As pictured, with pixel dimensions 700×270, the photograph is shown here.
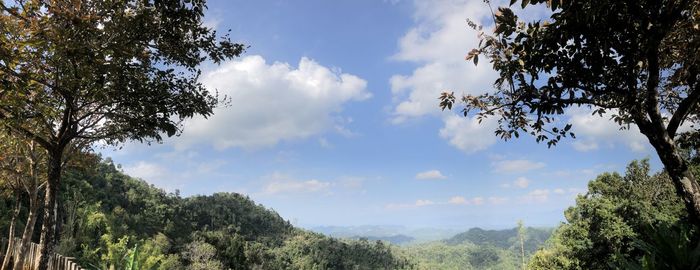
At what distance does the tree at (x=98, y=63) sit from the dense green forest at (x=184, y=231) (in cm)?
847

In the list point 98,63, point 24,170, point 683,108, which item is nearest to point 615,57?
point 683,108

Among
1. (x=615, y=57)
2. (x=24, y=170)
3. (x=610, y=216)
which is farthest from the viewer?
(x=610, y=216)

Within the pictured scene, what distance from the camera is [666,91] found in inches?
279

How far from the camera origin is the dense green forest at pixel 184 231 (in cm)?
3412

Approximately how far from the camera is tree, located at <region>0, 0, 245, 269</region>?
5539 mm

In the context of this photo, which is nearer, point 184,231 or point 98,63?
point 98,63

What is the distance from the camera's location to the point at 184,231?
7369 cm

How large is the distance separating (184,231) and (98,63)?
7461cm

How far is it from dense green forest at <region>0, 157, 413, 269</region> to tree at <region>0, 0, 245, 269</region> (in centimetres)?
847

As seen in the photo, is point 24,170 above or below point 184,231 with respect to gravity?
below

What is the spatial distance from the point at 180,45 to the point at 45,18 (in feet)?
6.41

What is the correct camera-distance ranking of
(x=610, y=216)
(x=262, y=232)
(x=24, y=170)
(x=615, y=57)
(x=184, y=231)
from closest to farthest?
(x=615, y=57), (x=24, y=170), (x=610, y=216), (x=184, y=231), (x=262, y=232)

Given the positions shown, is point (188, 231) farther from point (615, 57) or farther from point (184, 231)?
point (615, 57)

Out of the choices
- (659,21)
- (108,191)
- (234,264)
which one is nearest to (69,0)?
(659,21)
